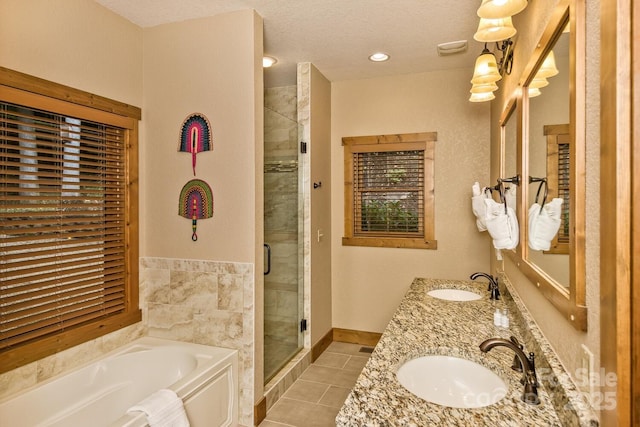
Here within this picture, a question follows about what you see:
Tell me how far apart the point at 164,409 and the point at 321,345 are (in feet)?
6.91

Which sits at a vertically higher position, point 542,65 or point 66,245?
point 542,65

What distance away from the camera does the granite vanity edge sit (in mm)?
925

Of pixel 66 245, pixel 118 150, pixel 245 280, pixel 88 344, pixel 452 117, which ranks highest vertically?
pixel 452 117

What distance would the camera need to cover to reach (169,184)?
9.05ft

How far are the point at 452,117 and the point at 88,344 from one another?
358cm

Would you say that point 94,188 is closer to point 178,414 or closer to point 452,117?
point 178,414

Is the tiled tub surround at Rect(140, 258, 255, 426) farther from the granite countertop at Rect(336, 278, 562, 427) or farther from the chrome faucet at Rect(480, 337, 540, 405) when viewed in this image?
the chrome faucet at Rect(480, 337, 540, 405)

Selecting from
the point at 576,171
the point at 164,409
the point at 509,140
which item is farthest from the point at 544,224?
the point at 164,409

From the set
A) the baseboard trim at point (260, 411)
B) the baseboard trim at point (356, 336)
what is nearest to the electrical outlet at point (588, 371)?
the baseboard trim at point (260, 411)

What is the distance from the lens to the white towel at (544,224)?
1209mm

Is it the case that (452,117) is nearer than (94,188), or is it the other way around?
(94,188)

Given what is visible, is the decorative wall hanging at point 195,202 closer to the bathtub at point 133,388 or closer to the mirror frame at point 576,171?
the bathtub at point 133,388

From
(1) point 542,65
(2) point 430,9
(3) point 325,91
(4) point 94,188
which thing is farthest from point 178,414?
(3) point 325,91

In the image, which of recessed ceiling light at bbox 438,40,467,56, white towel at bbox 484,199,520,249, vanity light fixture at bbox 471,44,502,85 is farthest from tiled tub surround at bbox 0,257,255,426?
recessed ceiling light at bbox 438,40,467,56
